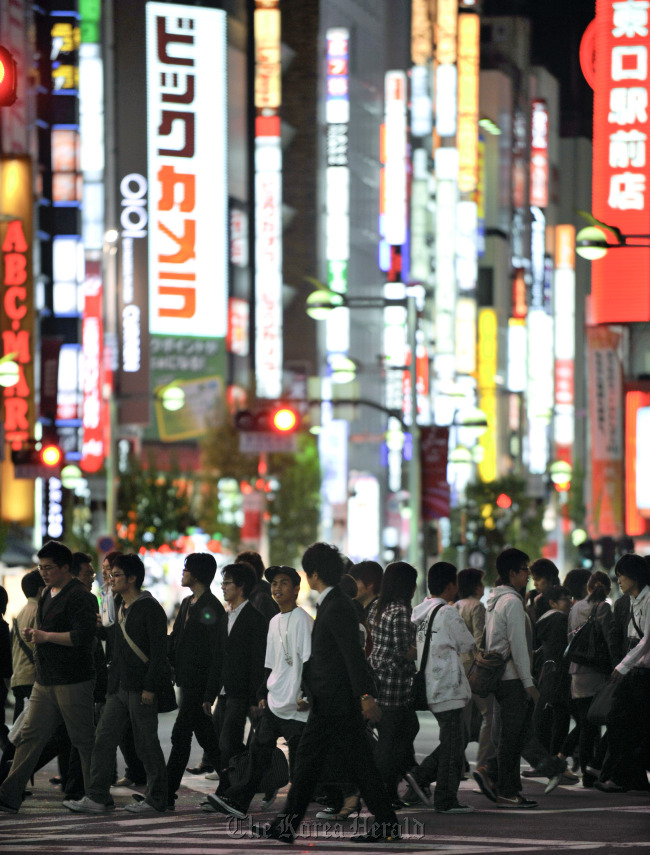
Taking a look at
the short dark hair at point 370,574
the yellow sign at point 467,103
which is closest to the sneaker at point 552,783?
the short dark hair at point 370,574

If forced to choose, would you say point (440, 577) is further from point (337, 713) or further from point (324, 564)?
point (337, 713)

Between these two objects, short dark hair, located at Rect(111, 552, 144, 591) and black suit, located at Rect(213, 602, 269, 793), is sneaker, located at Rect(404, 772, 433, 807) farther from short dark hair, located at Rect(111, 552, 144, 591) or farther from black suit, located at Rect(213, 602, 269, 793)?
short dark hair, located at Rect(111, 552, 144, 591)

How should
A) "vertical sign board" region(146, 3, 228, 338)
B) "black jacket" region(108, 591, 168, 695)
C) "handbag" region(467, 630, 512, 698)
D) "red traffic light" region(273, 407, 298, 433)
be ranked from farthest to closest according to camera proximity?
"vertical sign board" region(146, 3, 228, 338) < "red traffic light" region(273, 407, 298, 433) < "handbag" region(467, 630, 512, 698) < "black jacket" region(108, 591, 168, 695)

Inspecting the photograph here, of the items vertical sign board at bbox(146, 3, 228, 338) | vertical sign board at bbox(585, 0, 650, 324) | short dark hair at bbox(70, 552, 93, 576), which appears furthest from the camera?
vertical sign board at bbox(146, 3, 228, 338)

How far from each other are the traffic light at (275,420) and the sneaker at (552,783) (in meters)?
15.1

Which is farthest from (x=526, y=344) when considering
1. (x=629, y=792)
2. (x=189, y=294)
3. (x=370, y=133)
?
(x=629, y=792)

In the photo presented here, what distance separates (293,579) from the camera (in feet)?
36.6

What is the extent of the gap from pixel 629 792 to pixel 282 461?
140 ft

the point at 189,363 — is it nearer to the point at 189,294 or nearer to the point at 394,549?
the point at 189,294

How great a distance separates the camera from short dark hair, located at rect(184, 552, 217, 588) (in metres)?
12.1

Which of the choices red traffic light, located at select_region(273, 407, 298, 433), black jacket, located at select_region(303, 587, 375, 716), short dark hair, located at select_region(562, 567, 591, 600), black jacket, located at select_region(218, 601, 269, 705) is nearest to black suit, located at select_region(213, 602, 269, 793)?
black jacket, located at select_region(218, 601, 269, 705)

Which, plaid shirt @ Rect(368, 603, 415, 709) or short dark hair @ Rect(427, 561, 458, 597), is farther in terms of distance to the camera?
short dark hair @ Rect(427, 561, 458, 597)

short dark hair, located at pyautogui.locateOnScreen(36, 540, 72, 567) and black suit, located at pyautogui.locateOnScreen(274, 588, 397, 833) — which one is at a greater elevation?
short dark hair, located at pyautogui.locateOnScreen(36, 540, 72, 567)

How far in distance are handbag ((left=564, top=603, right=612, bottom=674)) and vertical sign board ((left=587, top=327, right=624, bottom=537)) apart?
29733 millimetres
